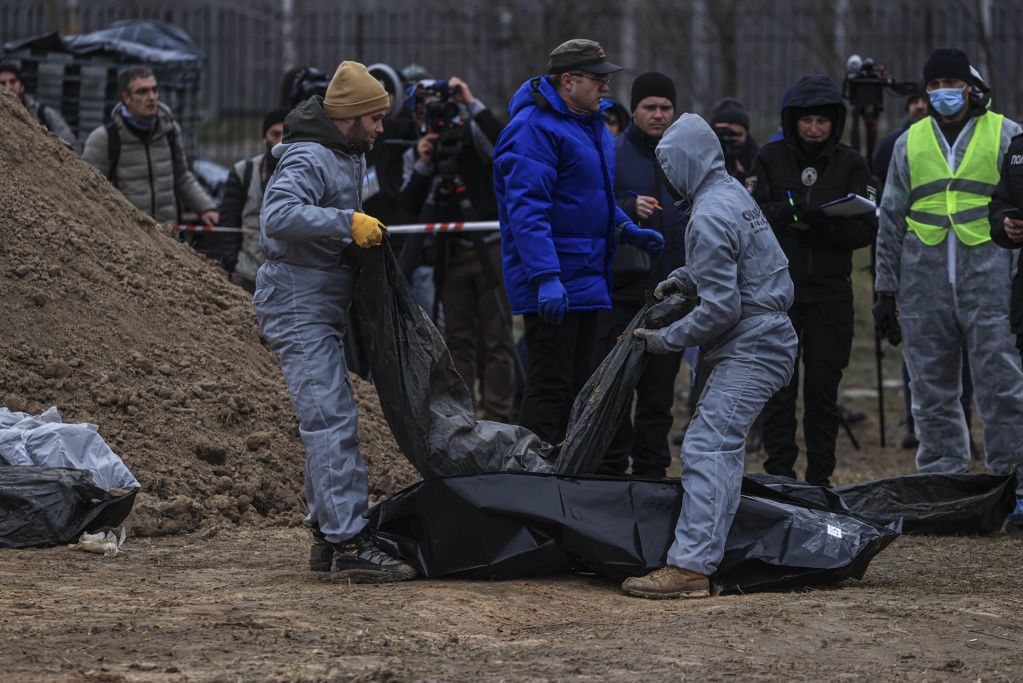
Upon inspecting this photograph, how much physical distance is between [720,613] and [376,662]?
53.4 inches

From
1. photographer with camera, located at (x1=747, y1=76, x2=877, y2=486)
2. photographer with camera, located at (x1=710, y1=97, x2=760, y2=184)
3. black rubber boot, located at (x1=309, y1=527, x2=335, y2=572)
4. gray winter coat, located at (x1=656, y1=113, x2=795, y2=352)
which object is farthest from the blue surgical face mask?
black rubber boot, located at (x1=309, y1=527, x2=335, y2=572)

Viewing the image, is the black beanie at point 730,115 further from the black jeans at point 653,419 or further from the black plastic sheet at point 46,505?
the black plastic sheet at point 46,505

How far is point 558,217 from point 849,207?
1645 millimetres

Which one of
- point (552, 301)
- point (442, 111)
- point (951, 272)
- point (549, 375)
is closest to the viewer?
point (552, 301)

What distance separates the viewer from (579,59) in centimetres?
673

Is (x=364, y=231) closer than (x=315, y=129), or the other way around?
(x=364, y=231)

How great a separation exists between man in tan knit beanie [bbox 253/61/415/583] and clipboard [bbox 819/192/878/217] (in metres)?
2.75

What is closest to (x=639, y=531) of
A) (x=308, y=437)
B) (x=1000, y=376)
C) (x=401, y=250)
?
(x=308, y=437)

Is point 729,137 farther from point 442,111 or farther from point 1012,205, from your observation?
point 1012,205

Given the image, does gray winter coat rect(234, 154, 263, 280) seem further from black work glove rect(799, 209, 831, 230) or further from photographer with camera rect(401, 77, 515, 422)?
black work glove rect(799, 209, 831, 230)

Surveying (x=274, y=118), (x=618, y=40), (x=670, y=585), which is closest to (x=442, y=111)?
(x=274, y=118)

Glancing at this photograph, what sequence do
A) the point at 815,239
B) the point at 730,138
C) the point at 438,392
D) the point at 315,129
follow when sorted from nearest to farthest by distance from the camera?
the point at 315,129 → the point at 438,392 → the point at 815,239 → the point at 730,138

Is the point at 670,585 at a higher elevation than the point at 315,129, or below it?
below

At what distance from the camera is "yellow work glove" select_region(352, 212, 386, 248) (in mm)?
5539
